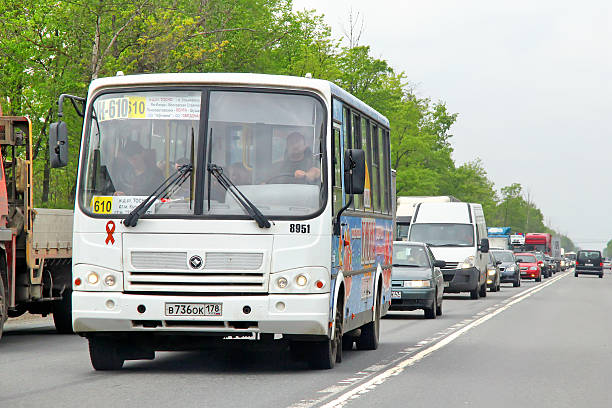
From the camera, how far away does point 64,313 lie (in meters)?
18.7

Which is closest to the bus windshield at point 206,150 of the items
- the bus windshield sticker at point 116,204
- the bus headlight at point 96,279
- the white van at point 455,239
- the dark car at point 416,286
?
the bus windshield sticker at point 116,204

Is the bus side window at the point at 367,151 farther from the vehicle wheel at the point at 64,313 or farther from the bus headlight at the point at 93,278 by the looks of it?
the vehicle wheel at the point at 64,313

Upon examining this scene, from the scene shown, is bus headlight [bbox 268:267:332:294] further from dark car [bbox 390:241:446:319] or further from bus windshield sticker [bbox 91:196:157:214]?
dark car [bbox 390:241:446:319]

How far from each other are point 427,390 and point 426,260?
47.1 ft

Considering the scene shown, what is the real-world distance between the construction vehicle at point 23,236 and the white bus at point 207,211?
4085mm

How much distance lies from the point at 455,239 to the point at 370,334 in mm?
19336

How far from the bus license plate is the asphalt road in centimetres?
64

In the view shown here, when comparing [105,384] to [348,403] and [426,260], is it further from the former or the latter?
[426,260]

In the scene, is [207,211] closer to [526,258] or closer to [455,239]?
[455,239]

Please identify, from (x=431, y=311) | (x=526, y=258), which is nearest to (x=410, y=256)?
(x=431, y=311)

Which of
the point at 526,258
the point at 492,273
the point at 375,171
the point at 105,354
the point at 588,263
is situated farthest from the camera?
the point at 588,263

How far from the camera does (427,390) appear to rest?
35.3ft

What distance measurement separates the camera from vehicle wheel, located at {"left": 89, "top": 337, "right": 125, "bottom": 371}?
12.0 m

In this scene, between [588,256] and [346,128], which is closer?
[346,128]
